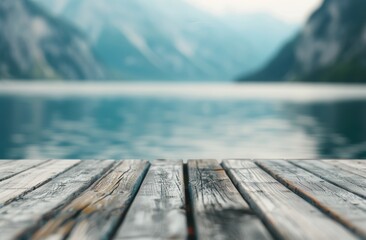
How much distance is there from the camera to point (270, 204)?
13.8ft

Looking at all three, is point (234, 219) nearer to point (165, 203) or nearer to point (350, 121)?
point (165, 203)

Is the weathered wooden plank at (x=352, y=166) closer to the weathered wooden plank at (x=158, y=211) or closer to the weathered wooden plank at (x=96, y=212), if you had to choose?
the weathered wooden plank at (x=158, y=211)

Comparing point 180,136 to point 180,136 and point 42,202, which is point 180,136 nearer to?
point 180,136

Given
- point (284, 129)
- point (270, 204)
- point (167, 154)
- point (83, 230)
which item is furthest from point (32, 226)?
point (284, 129)

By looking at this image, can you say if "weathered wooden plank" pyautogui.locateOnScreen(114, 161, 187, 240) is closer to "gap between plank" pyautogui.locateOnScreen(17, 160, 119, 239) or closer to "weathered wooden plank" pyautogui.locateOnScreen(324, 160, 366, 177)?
"gap between plank" pyautogui.locateOnScreen(17, 160, 119, 239)

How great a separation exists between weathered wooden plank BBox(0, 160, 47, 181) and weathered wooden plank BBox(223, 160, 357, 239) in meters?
2.51

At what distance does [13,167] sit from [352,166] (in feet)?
14.2

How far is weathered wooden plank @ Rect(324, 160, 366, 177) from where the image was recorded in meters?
6.36

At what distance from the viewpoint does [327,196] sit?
4.64m

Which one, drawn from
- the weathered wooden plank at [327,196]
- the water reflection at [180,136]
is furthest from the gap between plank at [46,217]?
the water reflection at [180,136]

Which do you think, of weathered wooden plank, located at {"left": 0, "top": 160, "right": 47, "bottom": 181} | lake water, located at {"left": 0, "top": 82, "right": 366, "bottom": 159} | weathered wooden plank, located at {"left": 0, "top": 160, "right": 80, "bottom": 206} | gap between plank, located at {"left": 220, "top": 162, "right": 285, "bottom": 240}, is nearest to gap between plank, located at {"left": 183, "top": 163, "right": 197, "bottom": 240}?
gap between plank, located at {"left": 220, "top": 162, "right": 285, "bottom": 240}

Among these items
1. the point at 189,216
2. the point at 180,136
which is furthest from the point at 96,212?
the point at 180,136

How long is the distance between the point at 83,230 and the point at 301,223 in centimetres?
150

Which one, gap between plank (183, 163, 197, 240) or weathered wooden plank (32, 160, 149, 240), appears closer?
weathered wooden plank (32, 160, 149, 240)
